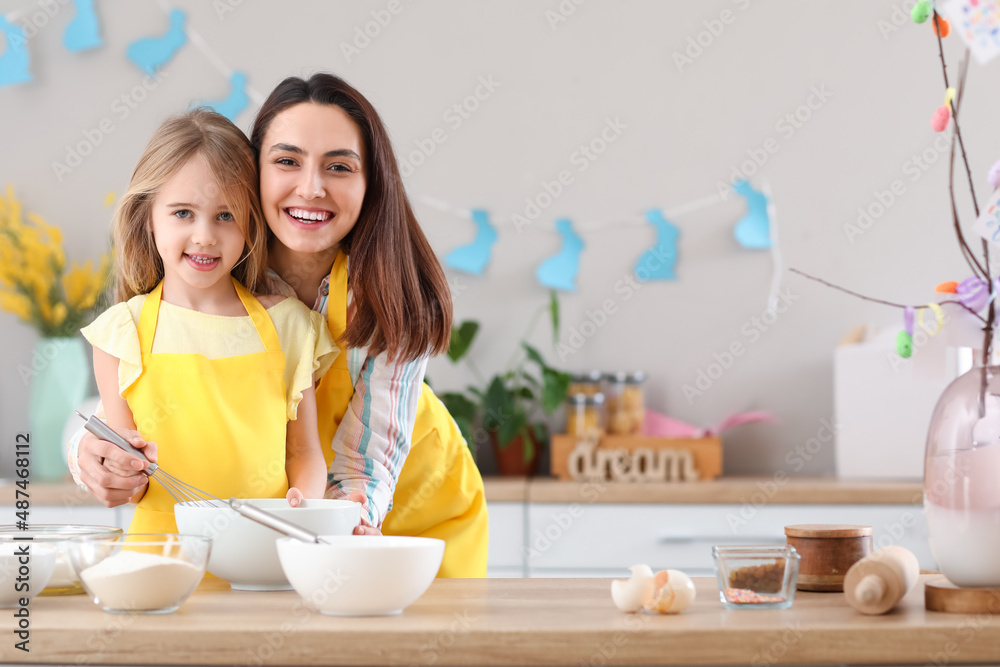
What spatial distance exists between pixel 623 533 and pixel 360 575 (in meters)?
1.48

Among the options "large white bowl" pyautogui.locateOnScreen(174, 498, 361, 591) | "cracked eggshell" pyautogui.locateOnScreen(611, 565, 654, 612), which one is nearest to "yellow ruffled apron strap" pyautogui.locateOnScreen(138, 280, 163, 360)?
"large white bowl" pyautogui.locateOnScreen(174, 498, 361, 591)

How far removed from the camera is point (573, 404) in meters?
2.45

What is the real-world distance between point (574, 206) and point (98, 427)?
186 cm

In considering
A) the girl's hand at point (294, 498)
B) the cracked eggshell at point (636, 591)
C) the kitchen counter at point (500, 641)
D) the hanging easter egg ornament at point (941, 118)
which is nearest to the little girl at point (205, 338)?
the girl's hand at point (294, 498)

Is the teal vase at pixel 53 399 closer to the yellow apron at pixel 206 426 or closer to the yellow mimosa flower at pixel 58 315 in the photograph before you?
the yellow mimosa flower at pixel 58 315

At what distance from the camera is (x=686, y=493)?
7.13 feet

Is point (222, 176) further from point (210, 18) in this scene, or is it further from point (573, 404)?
point (210, 18)

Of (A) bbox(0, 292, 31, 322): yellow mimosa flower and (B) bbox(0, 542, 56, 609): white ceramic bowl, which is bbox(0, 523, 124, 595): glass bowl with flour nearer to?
(B) bbox(0, 542, 56, 609): white ceramic bowl

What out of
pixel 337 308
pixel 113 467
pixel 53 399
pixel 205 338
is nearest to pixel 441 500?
pixel 337 308

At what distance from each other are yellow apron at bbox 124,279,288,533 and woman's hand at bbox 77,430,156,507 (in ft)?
0.22

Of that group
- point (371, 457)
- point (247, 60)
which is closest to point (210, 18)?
point (247, 60)

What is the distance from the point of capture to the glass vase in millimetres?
810

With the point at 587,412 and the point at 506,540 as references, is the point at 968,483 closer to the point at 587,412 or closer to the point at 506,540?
the point at 506,540

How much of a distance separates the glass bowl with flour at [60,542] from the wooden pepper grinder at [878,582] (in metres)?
0.63
